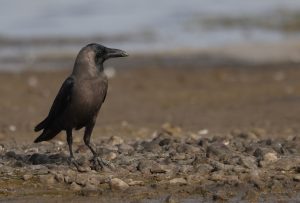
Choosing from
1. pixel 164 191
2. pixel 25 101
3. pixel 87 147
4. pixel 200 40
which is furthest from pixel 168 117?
pixel 200 40

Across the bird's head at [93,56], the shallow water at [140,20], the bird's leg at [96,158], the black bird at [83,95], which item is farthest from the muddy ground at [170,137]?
the shallow water at [140,20]

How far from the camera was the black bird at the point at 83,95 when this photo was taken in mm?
10719

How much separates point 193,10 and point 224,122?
1941 cm

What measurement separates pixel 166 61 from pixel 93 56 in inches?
561

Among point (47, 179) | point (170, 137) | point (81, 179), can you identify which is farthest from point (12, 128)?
point (81, 179)

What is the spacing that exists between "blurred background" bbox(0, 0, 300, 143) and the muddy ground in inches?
1.7

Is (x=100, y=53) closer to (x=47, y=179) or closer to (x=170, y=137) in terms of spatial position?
(x=47, y=179)

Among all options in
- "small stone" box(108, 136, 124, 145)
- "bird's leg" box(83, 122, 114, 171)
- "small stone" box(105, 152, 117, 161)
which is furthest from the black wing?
"small stone" box(108, 136, 124, 145)

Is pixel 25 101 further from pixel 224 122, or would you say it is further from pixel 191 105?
pixel 224 122

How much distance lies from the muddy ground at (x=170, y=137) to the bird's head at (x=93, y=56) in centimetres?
104

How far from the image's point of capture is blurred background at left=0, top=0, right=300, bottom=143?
17609mm

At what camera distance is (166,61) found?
2520 centimetres

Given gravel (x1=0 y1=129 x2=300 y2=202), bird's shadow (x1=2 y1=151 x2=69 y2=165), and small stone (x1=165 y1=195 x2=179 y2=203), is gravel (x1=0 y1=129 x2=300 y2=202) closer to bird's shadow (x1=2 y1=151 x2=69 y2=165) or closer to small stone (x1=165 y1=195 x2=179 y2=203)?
bird's shadow (x1=2 y1=151 x2=69 y2=165)

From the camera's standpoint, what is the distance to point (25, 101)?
19.5 m
